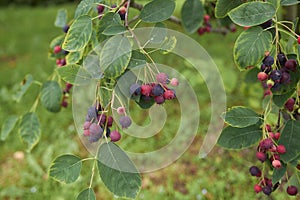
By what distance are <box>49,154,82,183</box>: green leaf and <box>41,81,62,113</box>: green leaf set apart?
432 millimetres

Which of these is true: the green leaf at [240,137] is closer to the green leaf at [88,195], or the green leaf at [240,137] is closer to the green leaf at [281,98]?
the green leaf at [281,98]

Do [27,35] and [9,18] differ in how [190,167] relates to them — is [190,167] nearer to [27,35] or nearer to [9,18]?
[27,35]

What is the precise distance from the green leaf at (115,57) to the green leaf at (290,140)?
0.45m

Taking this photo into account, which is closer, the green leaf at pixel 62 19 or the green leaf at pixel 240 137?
the green leaf at pixel 240 137

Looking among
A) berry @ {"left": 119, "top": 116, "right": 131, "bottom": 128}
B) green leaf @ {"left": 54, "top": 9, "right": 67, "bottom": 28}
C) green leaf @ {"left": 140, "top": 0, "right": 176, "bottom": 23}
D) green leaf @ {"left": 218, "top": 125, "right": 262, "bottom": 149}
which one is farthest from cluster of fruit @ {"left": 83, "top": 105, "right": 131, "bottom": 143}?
green leaf @ {"left": 54, "top": 9, "right": 67, "bottom": 28}

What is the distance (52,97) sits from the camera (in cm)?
129

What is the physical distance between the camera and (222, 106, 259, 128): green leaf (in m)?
0.96

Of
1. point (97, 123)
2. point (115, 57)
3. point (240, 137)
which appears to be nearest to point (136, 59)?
point (115, 57)

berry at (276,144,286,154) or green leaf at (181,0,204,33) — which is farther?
green leaf at (181,0,204,33)

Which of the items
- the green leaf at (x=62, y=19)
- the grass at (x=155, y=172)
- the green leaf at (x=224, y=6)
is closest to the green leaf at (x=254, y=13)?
the green leaf at (x=224, y=6)

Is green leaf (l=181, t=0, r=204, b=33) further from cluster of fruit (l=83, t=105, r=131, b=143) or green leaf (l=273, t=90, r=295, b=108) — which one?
cluster of fruit (l=83, t=105, r=131, b=143)

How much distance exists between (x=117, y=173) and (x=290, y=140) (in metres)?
0.43

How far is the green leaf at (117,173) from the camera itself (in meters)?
0.82

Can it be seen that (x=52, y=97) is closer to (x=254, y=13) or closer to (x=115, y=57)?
(x=115, y=57)
